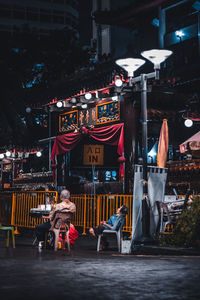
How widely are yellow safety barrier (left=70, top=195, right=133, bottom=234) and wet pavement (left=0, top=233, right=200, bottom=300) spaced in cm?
469

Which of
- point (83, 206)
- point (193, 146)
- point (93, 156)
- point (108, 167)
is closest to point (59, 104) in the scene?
point (93, 156)

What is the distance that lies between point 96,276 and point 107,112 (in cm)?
1083

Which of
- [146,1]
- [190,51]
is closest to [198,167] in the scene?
[190,51]

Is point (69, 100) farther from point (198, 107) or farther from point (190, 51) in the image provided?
point (190, 51)

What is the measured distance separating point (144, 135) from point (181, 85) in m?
9.76

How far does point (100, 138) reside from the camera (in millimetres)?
18703

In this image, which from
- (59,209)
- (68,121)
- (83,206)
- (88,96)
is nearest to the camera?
(59,209)

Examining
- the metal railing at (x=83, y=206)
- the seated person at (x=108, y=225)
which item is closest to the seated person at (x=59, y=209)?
the seated person at (x=108, y=225)

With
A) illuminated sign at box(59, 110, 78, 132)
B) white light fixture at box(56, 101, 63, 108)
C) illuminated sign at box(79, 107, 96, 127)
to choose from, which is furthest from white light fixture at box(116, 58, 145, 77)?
illuminated sign at box(59, 110, 78, 132)

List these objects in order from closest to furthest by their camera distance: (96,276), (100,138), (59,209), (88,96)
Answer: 1. (96,276)
2. (59,209)
3. (88,96)
4. (100,138)

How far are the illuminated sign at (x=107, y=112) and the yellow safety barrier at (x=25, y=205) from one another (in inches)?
134

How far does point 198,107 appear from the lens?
20.2m

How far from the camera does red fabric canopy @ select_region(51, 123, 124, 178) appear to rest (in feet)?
58.4

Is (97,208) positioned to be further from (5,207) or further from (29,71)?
(29,71)
